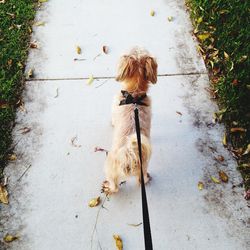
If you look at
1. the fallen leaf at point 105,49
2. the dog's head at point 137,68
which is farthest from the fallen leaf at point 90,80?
the dog's head at point 137,68

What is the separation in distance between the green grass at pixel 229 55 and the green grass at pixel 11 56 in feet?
8.59

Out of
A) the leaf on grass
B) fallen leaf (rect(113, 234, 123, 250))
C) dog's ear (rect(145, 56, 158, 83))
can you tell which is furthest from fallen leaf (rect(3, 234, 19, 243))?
the leaf on grass

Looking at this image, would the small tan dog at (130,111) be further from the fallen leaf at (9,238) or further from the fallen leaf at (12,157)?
the fallen leaf at (12,157)

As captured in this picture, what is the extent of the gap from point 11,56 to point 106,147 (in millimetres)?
2055

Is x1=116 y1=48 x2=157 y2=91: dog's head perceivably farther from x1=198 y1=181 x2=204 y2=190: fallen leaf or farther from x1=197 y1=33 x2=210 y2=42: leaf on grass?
x1=197 y1=33 x2=210 y2=42: leaf on grass

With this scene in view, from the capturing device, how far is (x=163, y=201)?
3.39m

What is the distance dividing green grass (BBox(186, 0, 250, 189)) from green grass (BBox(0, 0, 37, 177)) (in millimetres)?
2618

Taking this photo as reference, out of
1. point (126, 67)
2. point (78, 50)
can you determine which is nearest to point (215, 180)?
point (126, 67)

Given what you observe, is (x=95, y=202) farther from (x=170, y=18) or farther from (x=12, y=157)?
(x=170, y=18)

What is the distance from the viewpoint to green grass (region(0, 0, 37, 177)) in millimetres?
3927

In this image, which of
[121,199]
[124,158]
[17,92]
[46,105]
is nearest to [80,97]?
[46,105]

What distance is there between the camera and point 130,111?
9.97ft

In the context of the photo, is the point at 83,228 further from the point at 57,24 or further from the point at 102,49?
the point at 57,24

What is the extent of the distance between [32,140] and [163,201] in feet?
5.58
